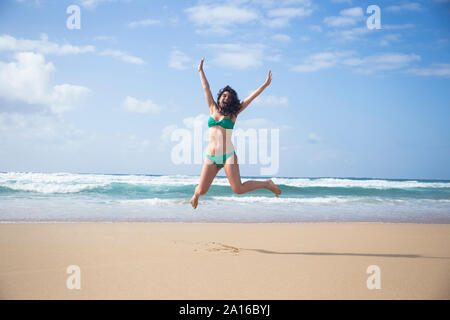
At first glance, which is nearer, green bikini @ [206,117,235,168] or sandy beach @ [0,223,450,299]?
sandy beach @ [0,223,450,299]

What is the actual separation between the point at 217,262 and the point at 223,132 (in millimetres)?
1883

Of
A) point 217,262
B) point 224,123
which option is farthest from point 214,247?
point 224,123

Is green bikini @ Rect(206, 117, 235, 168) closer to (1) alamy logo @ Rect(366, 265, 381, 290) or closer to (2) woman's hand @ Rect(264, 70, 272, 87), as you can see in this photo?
(2) woman's hand @ Rect(264, 70, 272, 87)

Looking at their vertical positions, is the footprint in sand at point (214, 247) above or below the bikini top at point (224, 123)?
below

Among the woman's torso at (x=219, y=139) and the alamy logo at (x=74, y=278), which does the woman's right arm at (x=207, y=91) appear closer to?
the woman's torso at (x=219, y=139)

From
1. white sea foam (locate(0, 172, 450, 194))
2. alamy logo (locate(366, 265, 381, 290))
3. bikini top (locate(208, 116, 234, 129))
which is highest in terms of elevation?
bikini top (locate(208, 116, 234, 129))

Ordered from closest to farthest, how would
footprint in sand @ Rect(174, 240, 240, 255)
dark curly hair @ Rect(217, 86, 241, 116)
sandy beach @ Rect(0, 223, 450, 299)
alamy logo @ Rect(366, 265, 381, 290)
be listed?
sandy beach @ Rect(0, 223, 450, 299), alamy logo @ Rect(366, 265, 381, 290), dark curly hair @ Rect(217, 86, 241, 116), footprint in sand @ Rect(174, 240, 240, 255)

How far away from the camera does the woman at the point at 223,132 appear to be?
5215 millimetres

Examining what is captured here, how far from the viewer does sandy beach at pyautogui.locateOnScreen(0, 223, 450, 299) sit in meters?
3.55

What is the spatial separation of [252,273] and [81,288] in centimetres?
188

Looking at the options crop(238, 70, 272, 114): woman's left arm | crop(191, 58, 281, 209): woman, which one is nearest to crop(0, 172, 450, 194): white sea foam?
crop(191, 58, 281, 209): woman

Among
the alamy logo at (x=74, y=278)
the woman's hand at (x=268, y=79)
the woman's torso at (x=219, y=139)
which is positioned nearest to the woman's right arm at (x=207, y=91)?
the woman's torso at (x=219, y=139)

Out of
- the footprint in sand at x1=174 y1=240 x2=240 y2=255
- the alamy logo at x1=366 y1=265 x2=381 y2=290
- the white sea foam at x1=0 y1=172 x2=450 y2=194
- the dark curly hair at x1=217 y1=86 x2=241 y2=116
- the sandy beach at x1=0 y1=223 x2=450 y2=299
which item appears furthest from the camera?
the white sea foam at x1=0 y1=172 x2=450 y2=194
